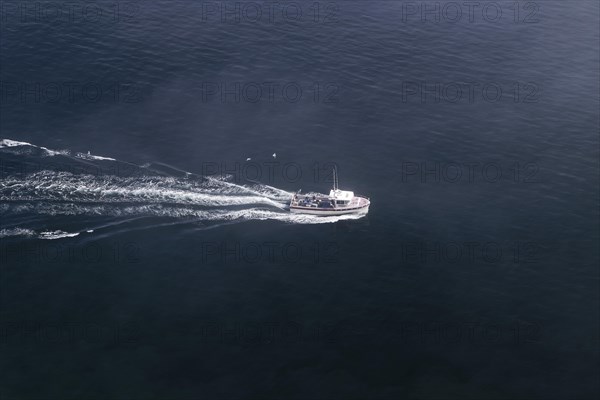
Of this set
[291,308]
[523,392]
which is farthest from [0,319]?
[523,392]

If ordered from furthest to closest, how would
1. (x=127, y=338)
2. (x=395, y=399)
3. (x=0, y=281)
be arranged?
(x=0, y=281), (x=127, y=338), (x=395, y=399)

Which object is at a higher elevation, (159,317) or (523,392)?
(159,317)

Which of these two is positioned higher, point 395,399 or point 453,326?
point 453,326

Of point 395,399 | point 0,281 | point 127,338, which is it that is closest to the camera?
point 395,399

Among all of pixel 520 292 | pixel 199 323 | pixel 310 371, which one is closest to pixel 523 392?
pixel 520 292

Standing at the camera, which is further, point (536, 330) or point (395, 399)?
point (536, 330)

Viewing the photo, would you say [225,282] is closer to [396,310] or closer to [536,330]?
[396,310]

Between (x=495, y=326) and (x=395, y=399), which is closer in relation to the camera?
(x=395, y=399)

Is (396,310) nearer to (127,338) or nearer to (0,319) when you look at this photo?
(127,338)
